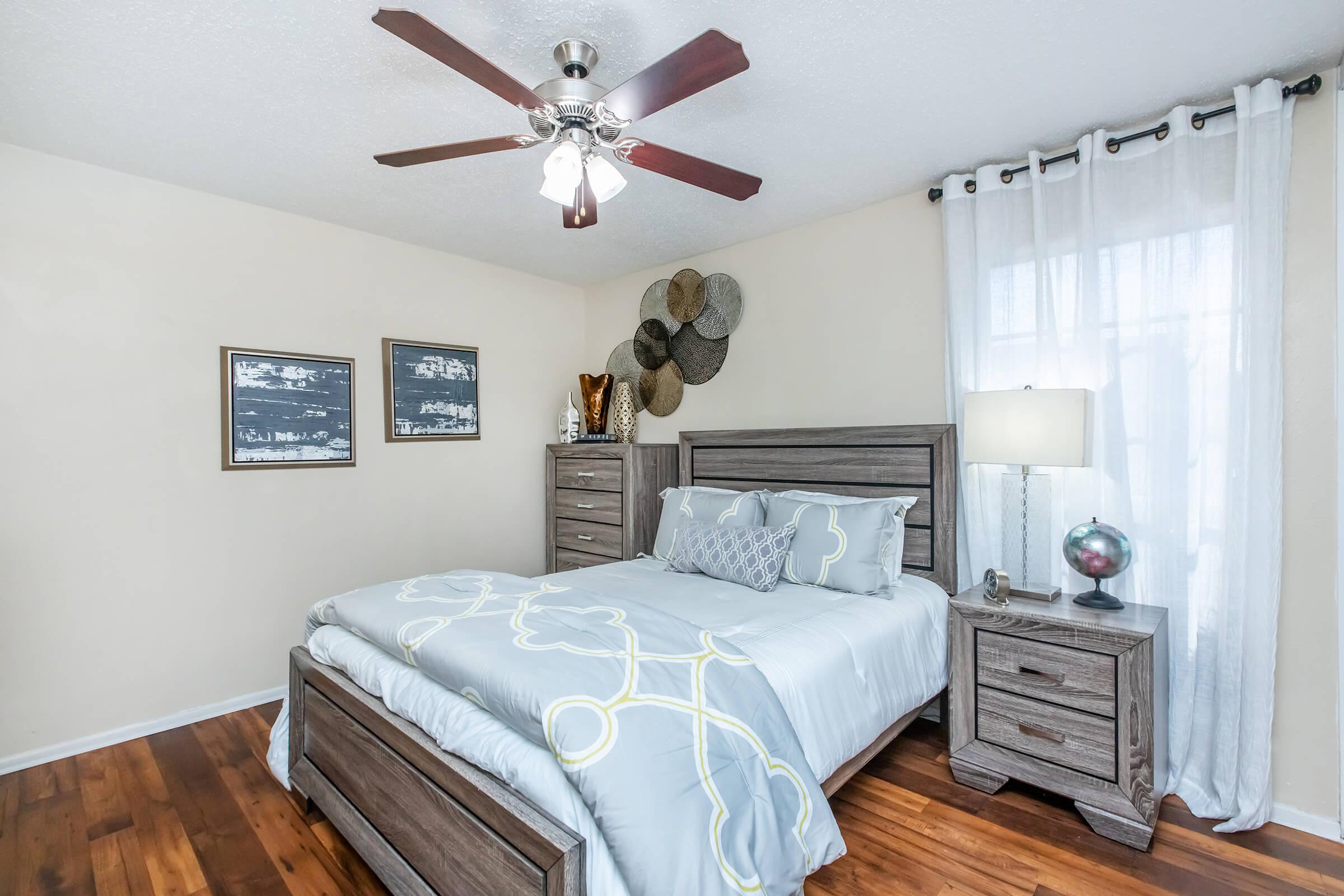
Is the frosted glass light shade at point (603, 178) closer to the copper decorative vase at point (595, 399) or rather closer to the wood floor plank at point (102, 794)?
the copper decorative vase at point (595, 399)

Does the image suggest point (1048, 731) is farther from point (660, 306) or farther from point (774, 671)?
point (660, 306)

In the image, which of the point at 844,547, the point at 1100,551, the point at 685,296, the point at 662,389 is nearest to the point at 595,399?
the point at 662,389

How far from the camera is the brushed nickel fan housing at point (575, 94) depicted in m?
1.73

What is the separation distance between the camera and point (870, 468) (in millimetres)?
3047

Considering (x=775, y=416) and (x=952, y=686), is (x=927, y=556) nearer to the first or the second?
(x=952, y=686)

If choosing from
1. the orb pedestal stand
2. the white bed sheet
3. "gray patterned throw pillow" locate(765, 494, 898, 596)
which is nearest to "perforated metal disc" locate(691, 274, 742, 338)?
"gray patterned throw pillow" locate(765, 494, 898, 596)

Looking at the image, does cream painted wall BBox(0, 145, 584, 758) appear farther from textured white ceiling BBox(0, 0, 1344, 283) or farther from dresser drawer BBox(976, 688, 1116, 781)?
dresser drawer BBox(976, 688, 1116, 781)

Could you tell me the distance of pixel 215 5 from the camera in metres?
1.71

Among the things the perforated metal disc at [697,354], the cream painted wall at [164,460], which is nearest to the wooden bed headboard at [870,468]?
the perforated metal disc at [697,354]

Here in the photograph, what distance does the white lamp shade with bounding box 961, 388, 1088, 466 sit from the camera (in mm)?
2227

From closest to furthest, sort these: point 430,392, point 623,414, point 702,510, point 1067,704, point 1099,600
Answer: point 1067,704 < point 1099,600 < point 702,510 < point 430,392 < point 623,414

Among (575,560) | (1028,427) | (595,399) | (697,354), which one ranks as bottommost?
(575,560)

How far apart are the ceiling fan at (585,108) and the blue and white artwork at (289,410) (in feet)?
5.63

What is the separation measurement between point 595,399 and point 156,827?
2957 millimetres
